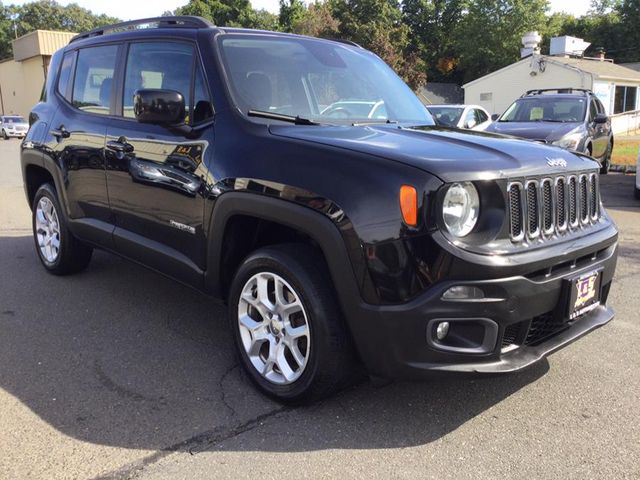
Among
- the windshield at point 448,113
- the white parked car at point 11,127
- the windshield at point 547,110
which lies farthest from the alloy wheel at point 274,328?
the white parked car at point 11,127

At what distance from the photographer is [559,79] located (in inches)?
1198

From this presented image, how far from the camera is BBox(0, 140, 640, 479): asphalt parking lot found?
2.61 m

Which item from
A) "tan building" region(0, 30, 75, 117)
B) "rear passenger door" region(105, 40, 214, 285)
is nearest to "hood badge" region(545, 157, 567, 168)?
"rear passenger door" region(105, 40, 214, 285)

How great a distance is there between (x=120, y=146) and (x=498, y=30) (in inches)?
1918

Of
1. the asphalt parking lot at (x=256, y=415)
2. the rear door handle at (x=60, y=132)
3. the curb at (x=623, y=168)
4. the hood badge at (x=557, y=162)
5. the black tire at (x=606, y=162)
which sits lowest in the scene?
the curb at (x=623, y=168)

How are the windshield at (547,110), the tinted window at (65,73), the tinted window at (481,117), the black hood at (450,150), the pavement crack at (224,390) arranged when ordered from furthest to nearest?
the tinted window at (481,117)
the windshield at (547,110)
the tinted window at (65,73)
the pavement crack at (224,390)
the black hood at (450,150)

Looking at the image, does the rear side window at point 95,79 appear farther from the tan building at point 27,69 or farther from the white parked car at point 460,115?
the tan building at point 27,69

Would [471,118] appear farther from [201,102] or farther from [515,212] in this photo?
[515,212]

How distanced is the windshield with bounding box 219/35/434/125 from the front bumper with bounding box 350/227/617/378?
55.9 inches

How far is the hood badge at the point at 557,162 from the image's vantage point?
2.96 meters

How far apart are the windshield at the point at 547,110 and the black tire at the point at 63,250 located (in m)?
8.88

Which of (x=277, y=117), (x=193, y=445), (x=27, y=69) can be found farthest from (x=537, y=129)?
(x=27, y=69)

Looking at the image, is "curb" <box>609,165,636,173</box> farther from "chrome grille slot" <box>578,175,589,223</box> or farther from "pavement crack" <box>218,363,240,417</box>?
"pavement crack" <box>218,363,240,417</box>

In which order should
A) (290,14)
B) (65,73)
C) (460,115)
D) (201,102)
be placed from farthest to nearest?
(290,14) < (460,115) < (65,73) < (201,102)
